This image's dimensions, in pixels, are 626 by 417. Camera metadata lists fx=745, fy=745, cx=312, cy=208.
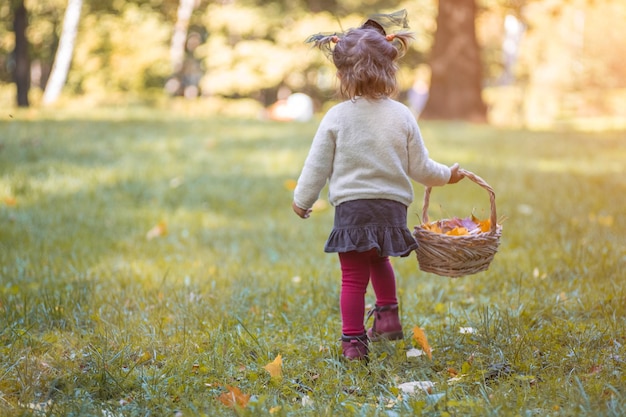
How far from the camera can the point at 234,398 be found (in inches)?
103

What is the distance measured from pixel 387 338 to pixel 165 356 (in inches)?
38.3

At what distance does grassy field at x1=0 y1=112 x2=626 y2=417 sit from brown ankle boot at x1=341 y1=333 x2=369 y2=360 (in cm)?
5

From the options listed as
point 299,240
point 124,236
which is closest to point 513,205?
point 299,240

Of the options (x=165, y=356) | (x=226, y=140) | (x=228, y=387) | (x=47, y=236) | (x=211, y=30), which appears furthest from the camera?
(x=211, y=30)

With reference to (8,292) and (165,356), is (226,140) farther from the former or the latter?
(165,356)

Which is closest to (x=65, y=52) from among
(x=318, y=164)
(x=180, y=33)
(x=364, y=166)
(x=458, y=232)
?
(x=180, y=33)

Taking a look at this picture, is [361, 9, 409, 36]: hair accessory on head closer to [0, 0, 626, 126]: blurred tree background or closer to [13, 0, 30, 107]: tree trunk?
[13, 0, 30, 107]: tree trunk

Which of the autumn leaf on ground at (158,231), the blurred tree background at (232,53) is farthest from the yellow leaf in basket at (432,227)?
the blurred tree background at (232,53)

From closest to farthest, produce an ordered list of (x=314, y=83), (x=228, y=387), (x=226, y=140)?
(x=228, y=387), (x=226, y=140), (x=314, y=83)

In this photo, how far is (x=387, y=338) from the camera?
333cm

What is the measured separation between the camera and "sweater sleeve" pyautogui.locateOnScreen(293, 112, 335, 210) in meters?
3.17

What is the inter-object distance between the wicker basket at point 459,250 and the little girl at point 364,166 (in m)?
0.08

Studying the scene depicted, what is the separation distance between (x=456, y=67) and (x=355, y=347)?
12.8 meters

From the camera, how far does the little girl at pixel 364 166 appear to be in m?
3.12
